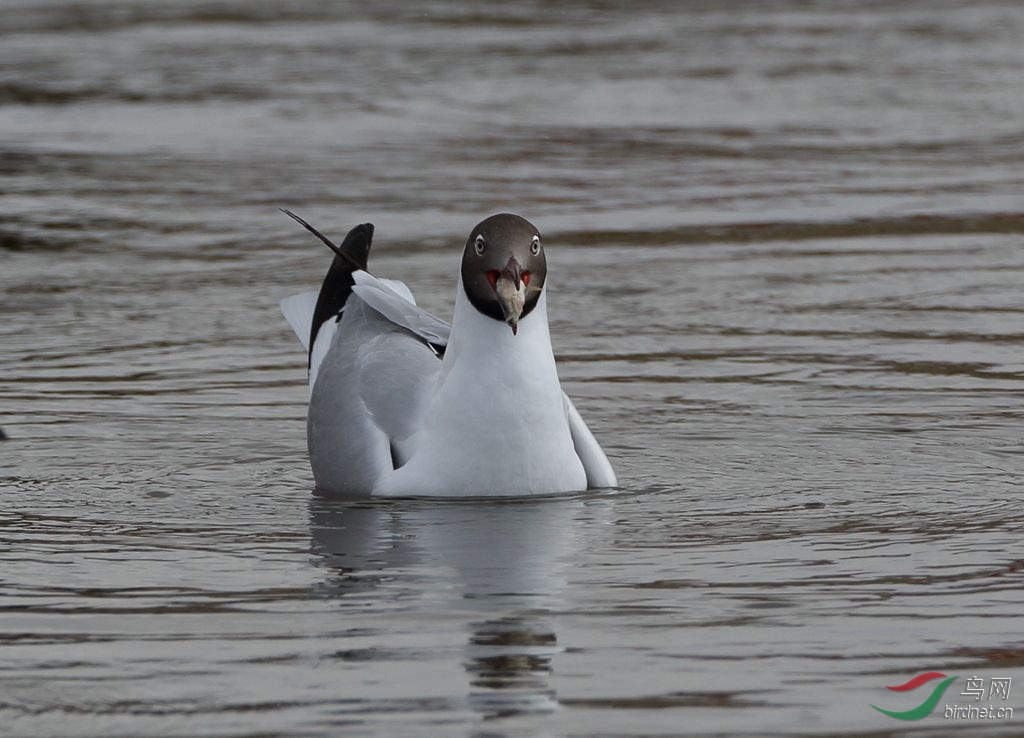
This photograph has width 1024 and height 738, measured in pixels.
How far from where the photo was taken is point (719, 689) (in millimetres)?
5449

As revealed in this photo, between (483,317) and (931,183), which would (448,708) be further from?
(931,183)

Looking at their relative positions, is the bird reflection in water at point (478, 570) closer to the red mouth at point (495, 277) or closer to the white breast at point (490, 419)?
the white breast at point (490, 419)

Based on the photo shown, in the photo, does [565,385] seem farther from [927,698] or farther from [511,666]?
[927,698]

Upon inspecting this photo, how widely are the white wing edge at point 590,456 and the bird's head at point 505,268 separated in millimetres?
511

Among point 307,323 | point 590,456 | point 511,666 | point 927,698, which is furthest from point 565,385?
point 927,698

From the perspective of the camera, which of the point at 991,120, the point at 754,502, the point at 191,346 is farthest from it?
the point at 991,120

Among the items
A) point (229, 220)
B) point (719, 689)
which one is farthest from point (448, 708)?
point (229, 220)

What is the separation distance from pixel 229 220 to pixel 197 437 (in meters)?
5.47

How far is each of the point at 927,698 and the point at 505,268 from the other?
2.65m

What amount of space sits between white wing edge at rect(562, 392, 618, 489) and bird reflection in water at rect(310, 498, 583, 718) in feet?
0.56

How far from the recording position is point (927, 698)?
543 cm

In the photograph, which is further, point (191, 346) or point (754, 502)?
point (191, 346)

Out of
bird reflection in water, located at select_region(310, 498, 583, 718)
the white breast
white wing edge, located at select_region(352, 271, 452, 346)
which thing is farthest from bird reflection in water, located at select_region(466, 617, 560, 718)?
white wing edge, located at select_region(352, 271, 452, 346)

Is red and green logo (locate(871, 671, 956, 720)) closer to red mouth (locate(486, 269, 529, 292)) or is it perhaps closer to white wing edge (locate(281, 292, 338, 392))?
red mouth (locate(486, 269, 529, 292))
